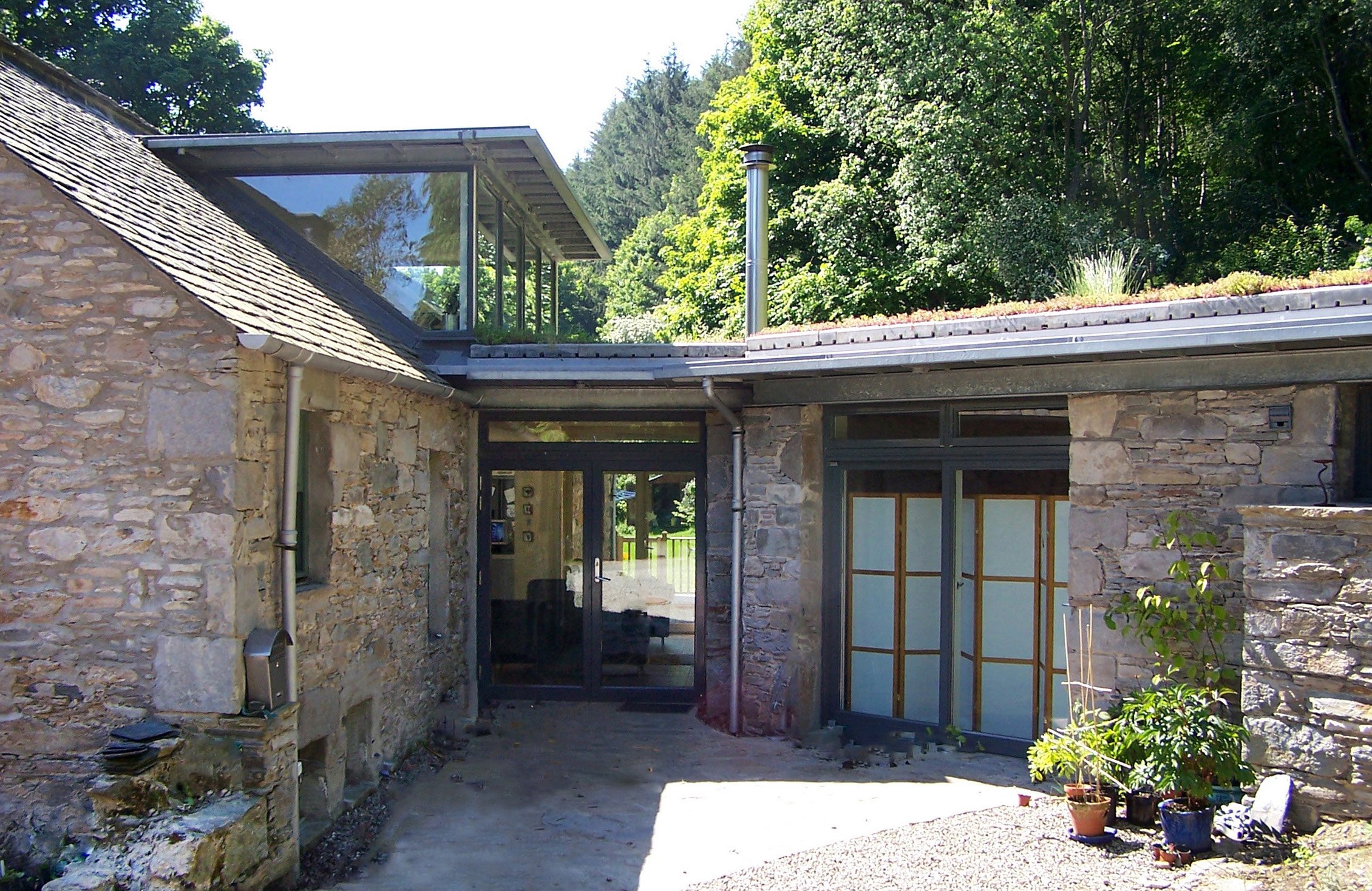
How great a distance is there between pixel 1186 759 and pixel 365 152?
26.0 ft

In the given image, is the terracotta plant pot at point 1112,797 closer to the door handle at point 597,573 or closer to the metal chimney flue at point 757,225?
the door handle at point 597,573

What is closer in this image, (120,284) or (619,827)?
(120,284)

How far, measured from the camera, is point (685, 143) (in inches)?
1540

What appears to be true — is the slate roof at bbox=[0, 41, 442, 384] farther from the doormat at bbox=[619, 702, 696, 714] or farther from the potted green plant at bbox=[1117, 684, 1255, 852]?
the potted green plant at bbox=[1117, 684, 1255, 852]

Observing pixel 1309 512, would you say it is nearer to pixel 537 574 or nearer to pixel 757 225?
pixel 757 225

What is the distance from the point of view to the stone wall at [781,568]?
28.1ft

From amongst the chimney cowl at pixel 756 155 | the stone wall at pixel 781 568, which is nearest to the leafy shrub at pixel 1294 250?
the chimney cowl at pixel 756 155

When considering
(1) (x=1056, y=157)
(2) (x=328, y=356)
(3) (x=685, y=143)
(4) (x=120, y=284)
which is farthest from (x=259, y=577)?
(3) (x=685, y=143)

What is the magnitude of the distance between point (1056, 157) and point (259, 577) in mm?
15395

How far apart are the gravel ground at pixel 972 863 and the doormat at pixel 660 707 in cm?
344

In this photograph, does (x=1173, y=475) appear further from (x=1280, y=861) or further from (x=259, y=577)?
(x=259, y=577)

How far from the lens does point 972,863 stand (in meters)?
5.73

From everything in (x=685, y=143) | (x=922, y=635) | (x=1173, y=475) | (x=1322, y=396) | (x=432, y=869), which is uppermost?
(x=685, y=143)

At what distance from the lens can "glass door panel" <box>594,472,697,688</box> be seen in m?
9.70
